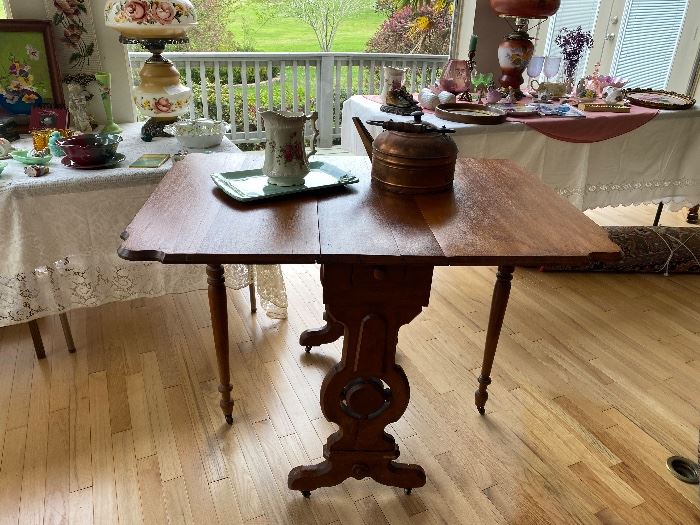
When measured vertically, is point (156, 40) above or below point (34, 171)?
above

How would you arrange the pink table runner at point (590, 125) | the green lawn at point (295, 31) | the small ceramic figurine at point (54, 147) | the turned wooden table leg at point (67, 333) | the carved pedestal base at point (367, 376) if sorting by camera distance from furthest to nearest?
the green lawn at point (295, 31) < the pink table runner at point (590, 125) < the turned wooden table leg at point (67, 333) < the small ceramic figurine at point (54, 147) < the carved pedestal base at point (367, 376)

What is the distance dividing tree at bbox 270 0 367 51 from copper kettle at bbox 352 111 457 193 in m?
5.17

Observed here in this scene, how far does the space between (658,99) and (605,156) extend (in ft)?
1.65

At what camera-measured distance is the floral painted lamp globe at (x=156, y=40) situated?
67.9 inches

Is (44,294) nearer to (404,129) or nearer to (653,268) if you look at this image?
(404,129)

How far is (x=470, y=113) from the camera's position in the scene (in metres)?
2.20

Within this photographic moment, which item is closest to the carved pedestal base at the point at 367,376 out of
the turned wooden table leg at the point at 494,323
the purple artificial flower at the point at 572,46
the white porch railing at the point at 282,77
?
the turned wooden table leg at the point at 494,323

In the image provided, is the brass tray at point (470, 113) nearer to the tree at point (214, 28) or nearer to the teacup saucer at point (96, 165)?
the teacup saucer at point (96, 165)

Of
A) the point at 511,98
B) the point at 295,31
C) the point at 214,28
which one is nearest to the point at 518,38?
the point at 511,98

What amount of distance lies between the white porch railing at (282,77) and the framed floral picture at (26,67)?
2.15 metres

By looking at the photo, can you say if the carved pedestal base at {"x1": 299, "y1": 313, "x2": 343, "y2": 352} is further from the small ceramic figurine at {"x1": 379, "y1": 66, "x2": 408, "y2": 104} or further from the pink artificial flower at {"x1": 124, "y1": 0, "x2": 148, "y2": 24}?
the pink artificial flower at {"x1": 124, "y1": 0, "x2": 148, "y2": 24}

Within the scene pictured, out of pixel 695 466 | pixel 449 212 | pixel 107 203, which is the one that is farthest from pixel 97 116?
pixel 695 466

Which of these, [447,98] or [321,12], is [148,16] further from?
[321,12]

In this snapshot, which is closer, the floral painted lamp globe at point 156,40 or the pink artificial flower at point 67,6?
the floral painted lamp globe at point 156,40
